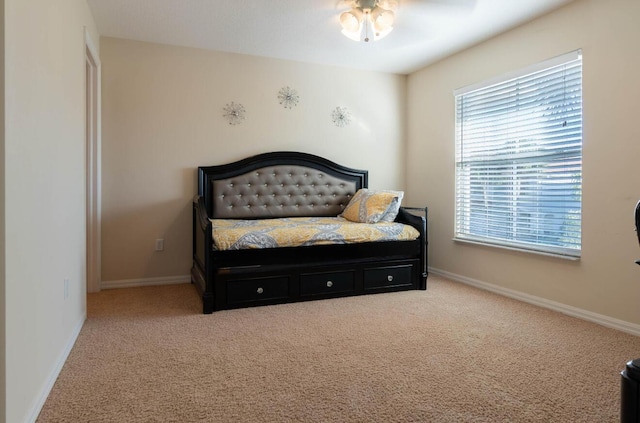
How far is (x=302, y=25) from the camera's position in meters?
3.42

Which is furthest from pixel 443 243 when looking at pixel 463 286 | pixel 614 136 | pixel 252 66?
pixel 252 66

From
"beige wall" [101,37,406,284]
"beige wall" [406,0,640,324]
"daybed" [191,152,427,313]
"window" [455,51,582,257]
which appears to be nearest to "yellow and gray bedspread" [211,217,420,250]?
"daybed" [191,152,427,313]

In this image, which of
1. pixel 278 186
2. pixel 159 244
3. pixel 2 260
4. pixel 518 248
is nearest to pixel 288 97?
pixel 278 186

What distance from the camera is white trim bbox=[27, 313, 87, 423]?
1.61 metres

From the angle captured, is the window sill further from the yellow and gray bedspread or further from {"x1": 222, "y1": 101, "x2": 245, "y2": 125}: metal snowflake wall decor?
{"x1": 222, "y1": 101, "x2": 245, "y2": 125}: metal snowflake wall decor

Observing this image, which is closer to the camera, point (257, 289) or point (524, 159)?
point (257, 289)

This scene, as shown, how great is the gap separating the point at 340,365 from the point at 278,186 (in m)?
2.41

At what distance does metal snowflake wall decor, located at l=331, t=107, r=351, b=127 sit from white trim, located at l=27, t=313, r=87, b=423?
3098 mm

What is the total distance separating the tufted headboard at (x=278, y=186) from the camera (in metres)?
4.00

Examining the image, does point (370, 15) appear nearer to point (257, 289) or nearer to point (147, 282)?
point (257, 289)

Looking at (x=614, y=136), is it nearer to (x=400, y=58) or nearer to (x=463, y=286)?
(x=463, y=286)

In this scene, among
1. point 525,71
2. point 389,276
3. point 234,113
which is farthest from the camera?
point 234,113

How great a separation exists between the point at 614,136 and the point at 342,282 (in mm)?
2181

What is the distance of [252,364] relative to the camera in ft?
6.98
